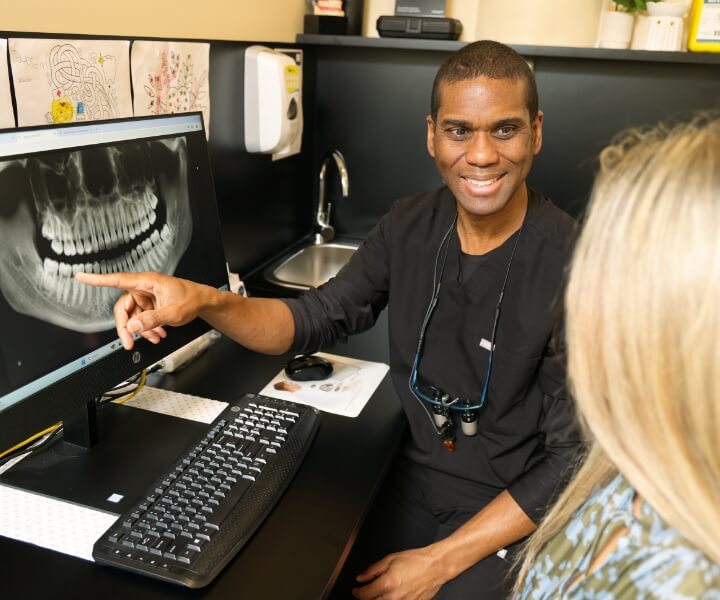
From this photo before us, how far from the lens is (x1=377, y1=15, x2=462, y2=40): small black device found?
6.94 feet

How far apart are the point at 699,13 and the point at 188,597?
207 centimetres

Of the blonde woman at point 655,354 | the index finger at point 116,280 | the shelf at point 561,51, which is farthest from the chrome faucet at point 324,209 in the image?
the blonde woman at point 655,354

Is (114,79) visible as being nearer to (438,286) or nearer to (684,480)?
(438,286)

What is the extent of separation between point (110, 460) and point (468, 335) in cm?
70

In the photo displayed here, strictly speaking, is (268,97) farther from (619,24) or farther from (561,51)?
(619,24)

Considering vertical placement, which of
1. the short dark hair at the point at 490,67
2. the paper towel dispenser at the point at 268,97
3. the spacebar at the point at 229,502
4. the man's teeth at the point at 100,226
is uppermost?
the short dark hair at the point at 490,67

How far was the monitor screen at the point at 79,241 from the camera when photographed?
2.82ft

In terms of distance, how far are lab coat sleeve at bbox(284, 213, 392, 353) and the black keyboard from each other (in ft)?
Result: 0.81

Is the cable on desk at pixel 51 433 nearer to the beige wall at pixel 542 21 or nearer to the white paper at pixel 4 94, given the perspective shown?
the white paper at pixel 4 94

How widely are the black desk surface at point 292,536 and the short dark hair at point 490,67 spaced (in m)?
0.66

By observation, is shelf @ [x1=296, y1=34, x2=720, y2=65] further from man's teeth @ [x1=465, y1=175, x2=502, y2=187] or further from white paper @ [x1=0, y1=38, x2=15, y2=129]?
white paper @ [x1=0, y1=38, x2=15, y2=129]

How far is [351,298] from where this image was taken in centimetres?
145

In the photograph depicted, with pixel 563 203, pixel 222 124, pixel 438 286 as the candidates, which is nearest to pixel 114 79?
pixel 222 124

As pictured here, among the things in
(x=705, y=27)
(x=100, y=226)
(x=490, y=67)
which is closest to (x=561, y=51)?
(x=705, y=27)
